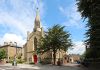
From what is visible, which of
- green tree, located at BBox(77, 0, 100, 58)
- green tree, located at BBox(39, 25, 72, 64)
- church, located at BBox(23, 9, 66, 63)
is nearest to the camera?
green tree, located at BBox(77, 0, 100, 58)

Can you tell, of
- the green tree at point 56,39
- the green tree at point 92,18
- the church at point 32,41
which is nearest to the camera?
the green tree at point 92,18

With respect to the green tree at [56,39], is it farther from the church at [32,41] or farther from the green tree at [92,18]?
the green tree at [92,18]

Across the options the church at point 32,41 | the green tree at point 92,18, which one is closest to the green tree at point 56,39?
the church at point 32,41

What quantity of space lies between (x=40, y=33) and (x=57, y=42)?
20.9 metres

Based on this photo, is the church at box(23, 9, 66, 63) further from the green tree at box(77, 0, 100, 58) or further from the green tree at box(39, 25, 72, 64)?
the green tree at box(77, 0, 100, 58)

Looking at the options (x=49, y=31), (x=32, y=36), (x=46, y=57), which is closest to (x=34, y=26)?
(x=32, y=36)

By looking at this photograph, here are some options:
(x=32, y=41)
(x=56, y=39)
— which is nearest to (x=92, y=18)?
(x=56, y=39)

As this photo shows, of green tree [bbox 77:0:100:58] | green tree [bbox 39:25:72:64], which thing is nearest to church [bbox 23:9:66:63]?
green tree [bbox 39:25:72:64]

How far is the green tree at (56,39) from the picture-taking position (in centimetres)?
6725

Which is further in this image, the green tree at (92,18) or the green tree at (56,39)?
the green tree at (56,39)

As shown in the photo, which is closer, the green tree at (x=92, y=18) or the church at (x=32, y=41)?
the green tree at (x=92, y=18)

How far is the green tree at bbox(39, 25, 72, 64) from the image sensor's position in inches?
2648

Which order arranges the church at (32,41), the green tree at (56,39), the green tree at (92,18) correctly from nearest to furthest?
the green tree at (92,18), the green tree at (56,39), the church at (32,41)

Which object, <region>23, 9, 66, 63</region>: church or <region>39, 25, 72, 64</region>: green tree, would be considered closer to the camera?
<region>39, 25, 72, 64</region>: green tree
